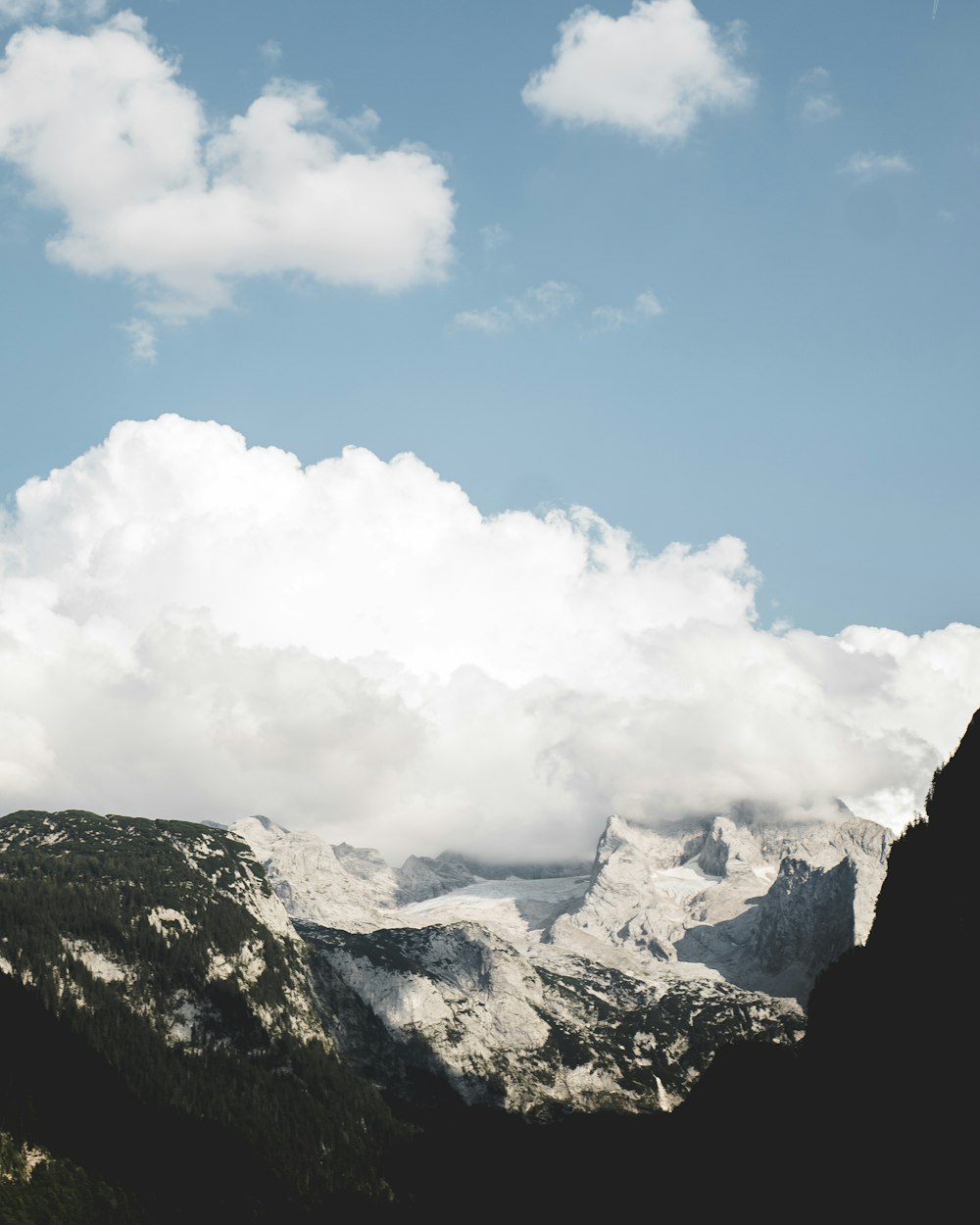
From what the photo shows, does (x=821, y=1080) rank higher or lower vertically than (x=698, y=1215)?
higher

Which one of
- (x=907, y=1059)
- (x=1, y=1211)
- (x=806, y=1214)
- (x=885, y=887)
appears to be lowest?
(x=1, y=1211)

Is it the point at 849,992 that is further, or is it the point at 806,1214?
the point at 849,992

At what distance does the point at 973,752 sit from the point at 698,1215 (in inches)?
3632

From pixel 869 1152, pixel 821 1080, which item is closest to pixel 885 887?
pixel 821 1080

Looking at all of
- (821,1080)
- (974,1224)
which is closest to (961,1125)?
(974,1224)

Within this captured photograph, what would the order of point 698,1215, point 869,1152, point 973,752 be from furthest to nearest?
point 698,1215 < point 973,752 < point 869,1152

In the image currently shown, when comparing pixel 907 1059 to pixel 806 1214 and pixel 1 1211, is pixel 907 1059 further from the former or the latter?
pixel 1 1211

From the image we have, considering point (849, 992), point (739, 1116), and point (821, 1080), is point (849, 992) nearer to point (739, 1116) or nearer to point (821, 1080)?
point (821, 1080)

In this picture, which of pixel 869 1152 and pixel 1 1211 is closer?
A: pixel 869 1152

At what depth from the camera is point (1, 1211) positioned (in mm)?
189750

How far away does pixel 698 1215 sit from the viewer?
562ft

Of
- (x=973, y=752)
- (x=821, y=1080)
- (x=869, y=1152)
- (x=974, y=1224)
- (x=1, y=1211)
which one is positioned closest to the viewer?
(x=974, y=1224)

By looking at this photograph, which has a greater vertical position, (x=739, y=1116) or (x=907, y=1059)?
(x=907, y=1059)

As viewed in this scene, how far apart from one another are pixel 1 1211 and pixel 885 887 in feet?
561
